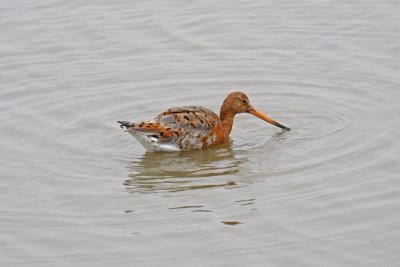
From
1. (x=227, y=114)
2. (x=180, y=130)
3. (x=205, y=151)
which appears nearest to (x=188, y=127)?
(x=180, y=130)

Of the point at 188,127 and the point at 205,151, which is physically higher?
the point at 188,127

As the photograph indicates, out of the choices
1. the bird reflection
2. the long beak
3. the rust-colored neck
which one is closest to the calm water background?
the bird reflection

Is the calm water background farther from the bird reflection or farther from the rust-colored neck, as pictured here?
the rust-colored neck

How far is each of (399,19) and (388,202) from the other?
6169 millimetres

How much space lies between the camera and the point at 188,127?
11617mm

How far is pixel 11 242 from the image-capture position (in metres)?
8.66

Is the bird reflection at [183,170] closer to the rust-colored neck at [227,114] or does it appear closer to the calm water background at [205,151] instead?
the calm water background at [205,151]

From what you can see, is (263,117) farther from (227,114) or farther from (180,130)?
(180,130)

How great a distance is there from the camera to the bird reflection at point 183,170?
1006 cm

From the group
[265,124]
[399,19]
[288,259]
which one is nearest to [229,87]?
[265,124]

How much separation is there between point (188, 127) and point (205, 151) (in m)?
0.38

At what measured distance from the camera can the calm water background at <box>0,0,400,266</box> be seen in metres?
8.48

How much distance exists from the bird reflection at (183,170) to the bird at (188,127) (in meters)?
0.12

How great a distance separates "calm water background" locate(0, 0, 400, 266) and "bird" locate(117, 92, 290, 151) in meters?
0.18
